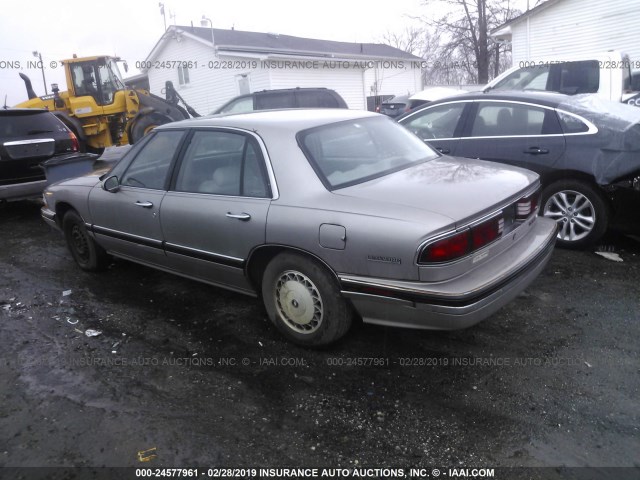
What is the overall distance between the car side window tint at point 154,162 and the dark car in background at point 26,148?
3.67m

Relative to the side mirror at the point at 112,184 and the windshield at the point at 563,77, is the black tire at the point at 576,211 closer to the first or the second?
the side mirror at the point at 112,184

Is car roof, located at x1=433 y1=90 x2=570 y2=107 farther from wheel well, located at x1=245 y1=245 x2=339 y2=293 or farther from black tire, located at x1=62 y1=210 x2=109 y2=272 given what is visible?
black tire, located at x1=62 y1=210 x2=109 y2=272

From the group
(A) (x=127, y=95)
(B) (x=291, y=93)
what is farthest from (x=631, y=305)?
(A) (x=127, y=95)

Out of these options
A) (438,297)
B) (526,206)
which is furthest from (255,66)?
(438,297)

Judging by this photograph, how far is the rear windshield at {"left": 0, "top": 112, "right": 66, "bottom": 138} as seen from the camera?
25.1ft

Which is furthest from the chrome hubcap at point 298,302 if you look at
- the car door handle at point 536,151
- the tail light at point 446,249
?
the car door handle at point 536,151

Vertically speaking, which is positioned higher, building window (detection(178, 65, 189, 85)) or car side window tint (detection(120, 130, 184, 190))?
building window (detection(178, 65, 189, 85))

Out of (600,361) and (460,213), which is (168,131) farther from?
(600,361)

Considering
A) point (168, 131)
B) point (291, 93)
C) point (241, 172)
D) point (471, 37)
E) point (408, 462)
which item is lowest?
point (408, 462)

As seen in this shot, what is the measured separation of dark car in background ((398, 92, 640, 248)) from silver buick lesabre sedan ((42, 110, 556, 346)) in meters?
1.45

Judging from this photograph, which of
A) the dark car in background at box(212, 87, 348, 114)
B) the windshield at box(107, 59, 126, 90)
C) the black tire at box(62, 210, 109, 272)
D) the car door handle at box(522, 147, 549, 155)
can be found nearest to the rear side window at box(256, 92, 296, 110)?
the dark car in background at box(212, 87, 348, 114)

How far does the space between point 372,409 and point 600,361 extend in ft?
4.91

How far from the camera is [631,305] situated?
389cm

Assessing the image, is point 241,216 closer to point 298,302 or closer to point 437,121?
point 298,302
